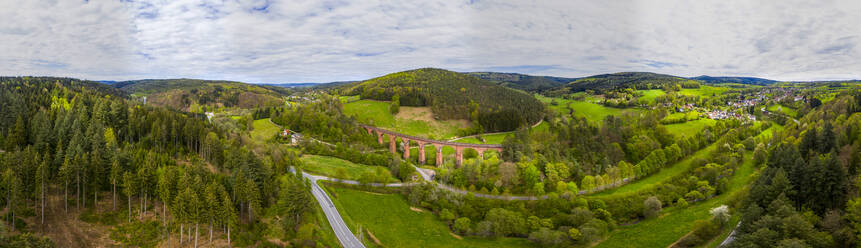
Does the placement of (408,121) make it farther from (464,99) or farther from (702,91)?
(702,91)

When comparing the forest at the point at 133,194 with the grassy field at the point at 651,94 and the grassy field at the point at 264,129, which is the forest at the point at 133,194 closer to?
the grassy field at the point at 264,129

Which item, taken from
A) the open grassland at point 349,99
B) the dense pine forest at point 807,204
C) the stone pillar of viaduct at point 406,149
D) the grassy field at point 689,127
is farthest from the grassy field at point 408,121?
the dense pine forest at point 807,204

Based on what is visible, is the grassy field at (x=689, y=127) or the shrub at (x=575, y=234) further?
the grassy field at (x=689, y=127)

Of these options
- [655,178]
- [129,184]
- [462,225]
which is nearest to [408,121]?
[462,225]

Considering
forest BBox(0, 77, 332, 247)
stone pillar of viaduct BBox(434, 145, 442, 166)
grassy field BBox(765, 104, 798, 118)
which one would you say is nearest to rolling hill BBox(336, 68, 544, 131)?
stone pillar of viaduct BBox(434, 145, 442, 166)

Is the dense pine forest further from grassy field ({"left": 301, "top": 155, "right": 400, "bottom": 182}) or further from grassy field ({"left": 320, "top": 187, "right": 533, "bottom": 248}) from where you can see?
grassy field ({"left": 301, "top": 155, "right": 400, "bottom": 182})

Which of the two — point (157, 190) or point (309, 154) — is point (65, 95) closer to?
point (309, 154)
